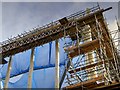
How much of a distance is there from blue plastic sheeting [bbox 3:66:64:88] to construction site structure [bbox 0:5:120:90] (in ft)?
3.45

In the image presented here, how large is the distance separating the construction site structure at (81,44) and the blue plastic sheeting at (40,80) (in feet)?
3.45

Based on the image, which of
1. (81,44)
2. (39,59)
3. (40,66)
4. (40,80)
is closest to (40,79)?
(40,80)

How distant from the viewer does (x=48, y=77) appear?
18438 millimetres

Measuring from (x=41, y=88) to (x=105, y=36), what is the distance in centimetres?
635

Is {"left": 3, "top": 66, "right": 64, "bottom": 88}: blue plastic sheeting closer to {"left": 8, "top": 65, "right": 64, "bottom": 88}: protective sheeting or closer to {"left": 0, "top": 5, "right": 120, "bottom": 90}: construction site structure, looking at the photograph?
{"left": 8, "top": 65, "right": 64, "bottom": 88}: protective sheeting

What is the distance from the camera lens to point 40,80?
61.4 feet

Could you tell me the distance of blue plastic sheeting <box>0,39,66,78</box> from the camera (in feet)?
62.6

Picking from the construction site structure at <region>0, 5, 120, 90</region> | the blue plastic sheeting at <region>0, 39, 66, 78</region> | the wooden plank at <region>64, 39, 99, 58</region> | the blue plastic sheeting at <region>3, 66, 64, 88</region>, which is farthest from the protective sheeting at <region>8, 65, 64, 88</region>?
the wooden plank at <region>64, 39, 99, 58</region>

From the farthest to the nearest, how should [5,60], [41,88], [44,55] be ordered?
[5,60], [44,55], [41,88]

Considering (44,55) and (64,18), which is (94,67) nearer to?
(64,18)

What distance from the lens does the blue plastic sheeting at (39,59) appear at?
19.1 metres

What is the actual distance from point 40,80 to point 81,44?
6129 millimetres

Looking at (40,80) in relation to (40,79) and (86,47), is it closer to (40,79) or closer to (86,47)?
(40,79)

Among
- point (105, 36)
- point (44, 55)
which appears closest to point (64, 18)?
point (105, 36)
